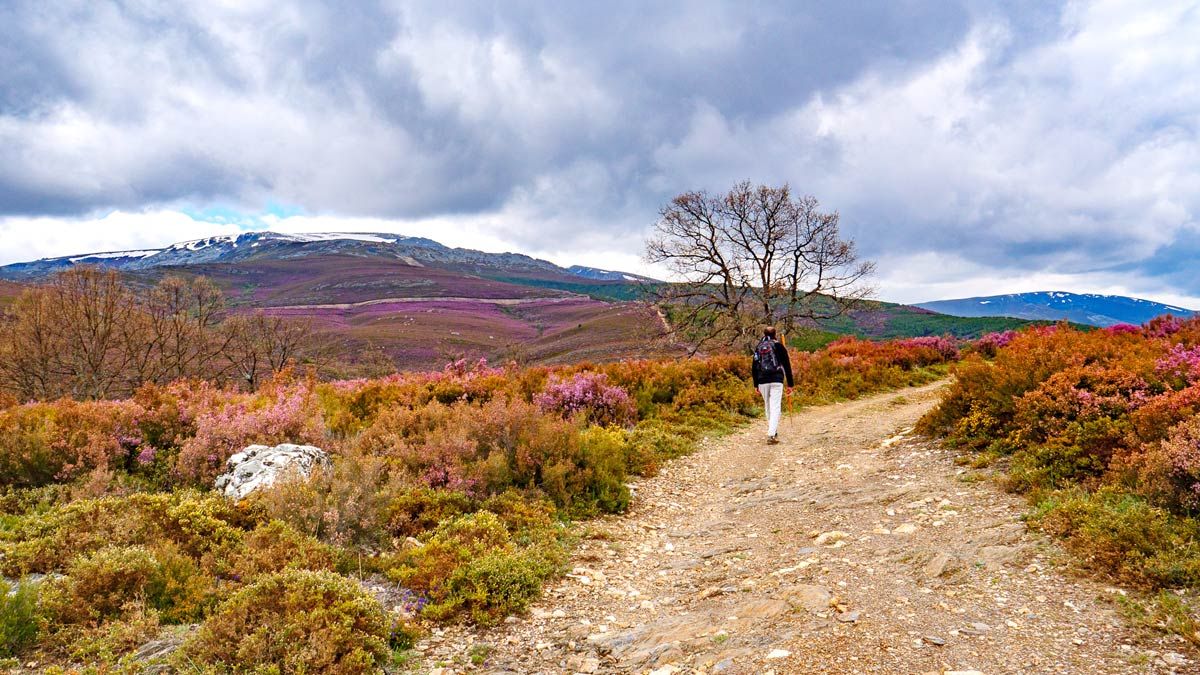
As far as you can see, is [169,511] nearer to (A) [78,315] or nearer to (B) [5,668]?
(B) [5,668]

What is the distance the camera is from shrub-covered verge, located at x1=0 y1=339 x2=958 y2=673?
4.45 m

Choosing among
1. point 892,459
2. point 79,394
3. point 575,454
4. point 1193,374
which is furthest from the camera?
point 79,394

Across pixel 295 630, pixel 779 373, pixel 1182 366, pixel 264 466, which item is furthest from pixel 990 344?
pixel 295 630

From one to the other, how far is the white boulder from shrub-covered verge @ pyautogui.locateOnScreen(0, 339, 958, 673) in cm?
31

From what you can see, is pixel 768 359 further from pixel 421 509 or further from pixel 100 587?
pixel 100 587

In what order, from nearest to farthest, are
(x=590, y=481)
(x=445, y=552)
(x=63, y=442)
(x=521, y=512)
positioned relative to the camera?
(x=445, y=552), (x=521, y=512), (x=63, y=442), (x=590, y=481)

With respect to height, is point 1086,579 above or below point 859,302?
below

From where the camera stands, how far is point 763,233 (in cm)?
2866

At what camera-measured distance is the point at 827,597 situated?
16.5ft

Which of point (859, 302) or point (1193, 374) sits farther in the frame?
point (859, 302)

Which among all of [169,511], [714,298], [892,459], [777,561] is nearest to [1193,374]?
[892,459]

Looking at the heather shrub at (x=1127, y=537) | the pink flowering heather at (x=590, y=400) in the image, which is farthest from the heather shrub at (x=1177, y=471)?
the pink flowering heather at (x=590, y=400)

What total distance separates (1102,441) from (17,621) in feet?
35.0

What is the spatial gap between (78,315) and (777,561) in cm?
2830
